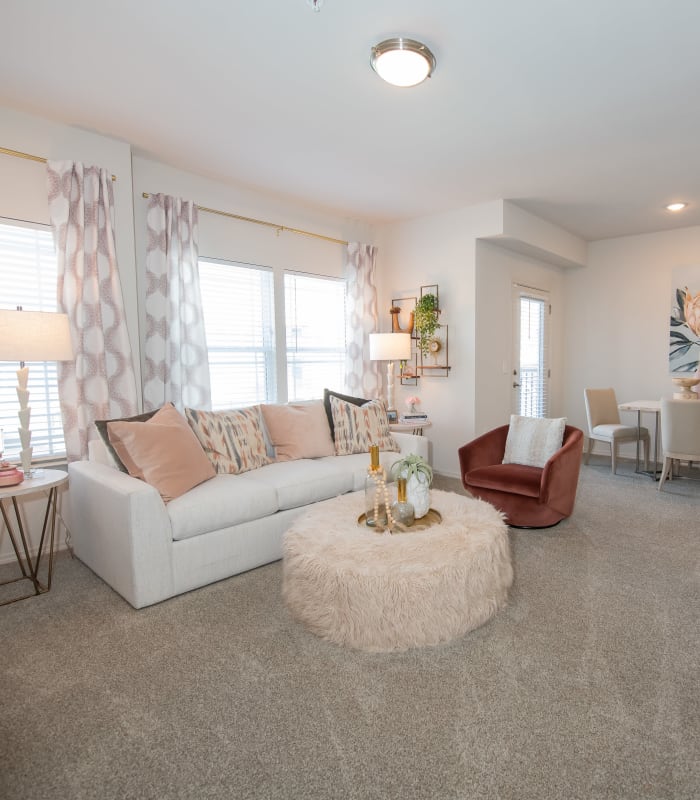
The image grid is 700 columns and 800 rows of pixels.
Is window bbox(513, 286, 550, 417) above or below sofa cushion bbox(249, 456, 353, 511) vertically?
above

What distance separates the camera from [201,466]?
3008 mm

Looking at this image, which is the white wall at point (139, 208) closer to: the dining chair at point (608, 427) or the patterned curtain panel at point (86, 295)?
the patterned curtain panel at point (86, 295)

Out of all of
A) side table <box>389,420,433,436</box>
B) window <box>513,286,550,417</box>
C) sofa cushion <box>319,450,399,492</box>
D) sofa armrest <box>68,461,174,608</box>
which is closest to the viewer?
sofa armrest <box>68,461,174,608</box>

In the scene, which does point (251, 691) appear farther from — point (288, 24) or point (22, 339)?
point (288, 24)

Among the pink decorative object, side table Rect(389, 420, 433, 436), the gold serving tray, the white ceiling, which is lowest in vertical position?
the gold serving tray

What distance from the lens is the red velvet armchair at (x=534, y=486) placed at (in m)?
3.32

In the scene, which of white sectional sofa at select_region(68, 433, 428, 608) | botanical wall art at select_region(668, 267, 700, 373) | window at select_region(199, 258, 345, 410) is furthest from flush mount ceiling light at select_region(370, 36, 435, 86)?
botanical wall art at select_region(668, 267, 700, 373)

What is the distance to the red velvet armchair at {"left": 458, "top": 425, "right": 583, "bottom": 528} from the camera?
3.32 m

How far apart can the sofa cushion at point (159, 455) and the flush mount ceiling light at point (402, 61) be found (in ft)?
7.37

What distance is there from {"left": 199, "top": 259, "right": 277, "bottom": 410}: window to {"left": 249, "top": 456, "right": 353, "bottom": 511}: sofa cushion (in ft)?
3.64

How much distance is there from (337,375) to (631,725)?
4.01 metres

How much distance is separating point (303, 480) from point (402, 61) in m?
2.39

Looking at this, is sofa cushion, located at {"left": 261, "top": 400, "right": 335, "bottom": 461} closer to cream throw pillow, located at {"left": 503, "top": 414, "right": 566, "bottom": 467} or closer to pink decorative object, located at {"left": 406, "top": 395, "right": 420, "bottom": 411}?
cream throw pillow, located at {"left": 503, "top": 414, "right": 566, "bottom": 467}

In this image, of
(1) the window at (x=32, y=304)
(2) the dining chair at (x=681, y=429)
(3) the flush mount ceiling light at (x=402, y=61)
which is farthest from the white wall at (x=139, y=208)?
(2) the dining chair at (x=681, y=429)
